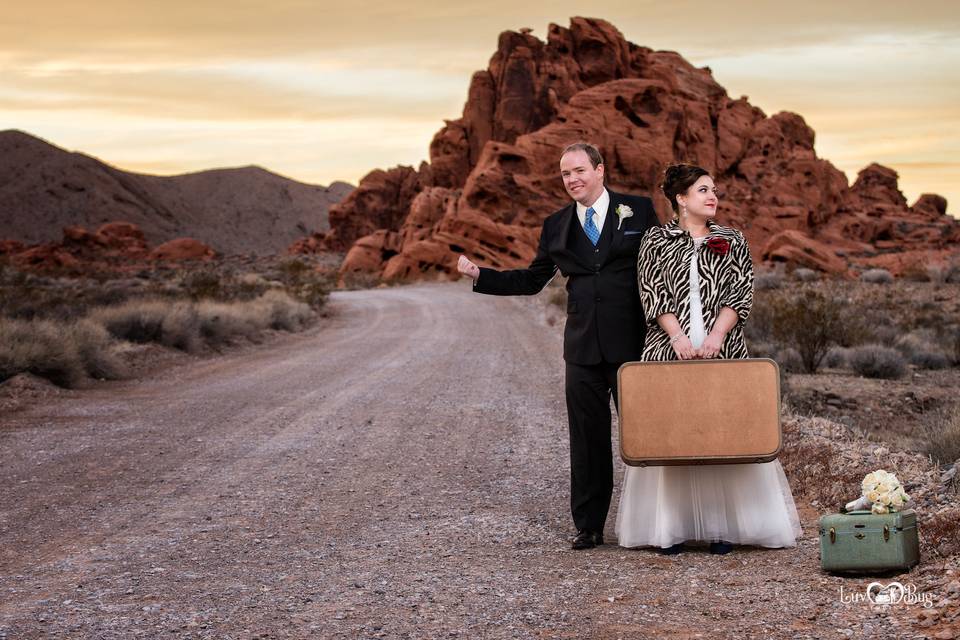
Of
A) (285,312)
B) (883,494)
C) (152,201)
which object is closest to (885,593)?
(883,494)

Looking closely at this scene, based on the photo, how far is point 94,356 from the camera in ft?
50.6

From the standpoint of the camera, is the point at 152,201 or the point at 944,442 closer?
the point at 944,442

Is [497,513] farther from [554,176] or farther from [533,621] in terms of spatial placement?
[554,176]

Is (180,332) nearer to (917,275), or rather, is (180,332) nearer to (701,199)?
(701,199)

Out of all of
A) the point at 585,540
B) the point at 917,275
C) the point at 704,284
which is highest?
the point at 704,284

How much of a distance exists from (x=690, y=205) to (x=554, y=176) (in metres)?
61.0

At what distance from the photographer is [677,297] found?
18.4ft

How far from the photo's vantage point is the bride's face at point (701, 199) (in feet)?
18.7

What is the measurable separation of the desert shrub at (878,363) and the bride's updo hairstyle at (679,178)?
11029 millimetres

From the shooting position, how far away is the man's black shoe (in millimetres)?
5914

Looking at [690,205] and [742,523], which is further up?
[690,205]

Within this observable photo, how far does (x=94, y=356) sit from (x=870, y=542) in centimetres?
1303

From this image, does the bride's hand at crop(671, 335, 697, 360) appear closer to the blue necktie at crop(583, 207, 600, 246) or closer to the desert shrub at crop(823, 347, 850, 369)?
the blue necktie at crop(583, 207, 600, 246)

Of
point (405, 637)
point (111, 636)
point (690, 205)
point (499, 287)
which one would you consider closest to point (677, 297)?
point (690, 205)
